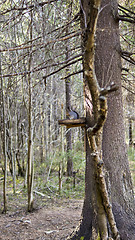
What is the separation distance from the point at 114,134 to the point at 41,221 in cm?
312

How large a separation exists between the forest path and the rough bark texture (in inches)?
56.5

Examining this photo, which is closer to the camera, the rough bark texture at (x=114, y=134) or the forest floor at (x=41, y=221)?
the rough bark texture at (x=114, y=134)

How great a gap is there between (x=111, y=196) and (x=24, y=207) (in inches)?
157

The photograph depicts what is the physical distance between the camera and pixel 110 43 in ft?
9.86

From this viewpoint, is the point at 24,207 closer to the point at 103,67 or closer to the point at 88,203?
the point at 88,203

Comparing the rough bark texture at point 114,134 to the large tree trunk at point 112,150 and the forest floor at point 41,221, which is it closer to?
the large tree trunk at point 112,150

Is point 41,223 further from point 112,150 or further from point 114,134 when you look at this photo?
point 114,134

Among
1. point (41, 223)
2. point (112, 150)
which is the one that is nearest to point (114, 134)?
point (112, 150)

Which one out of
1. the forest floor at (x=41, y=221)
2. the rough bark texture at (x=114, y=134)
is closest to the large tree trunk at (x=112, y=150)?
the rough bark texture at (x=114, y=134)

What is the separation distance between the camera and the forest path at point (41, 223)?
4.18 metres

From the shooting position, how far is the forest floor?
420 cm

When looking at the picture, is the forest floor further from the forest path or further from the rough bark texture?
the rough bark texture

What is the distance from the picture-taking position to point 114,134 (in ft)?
9.54

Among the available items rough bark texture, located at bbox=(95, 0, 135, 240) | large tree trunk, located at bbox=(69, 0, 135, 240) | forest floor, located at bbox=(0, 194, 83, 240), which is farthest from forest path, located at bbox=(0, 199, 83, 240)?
rough bark texture, located at bbox=(95, 0, 135, 240)
